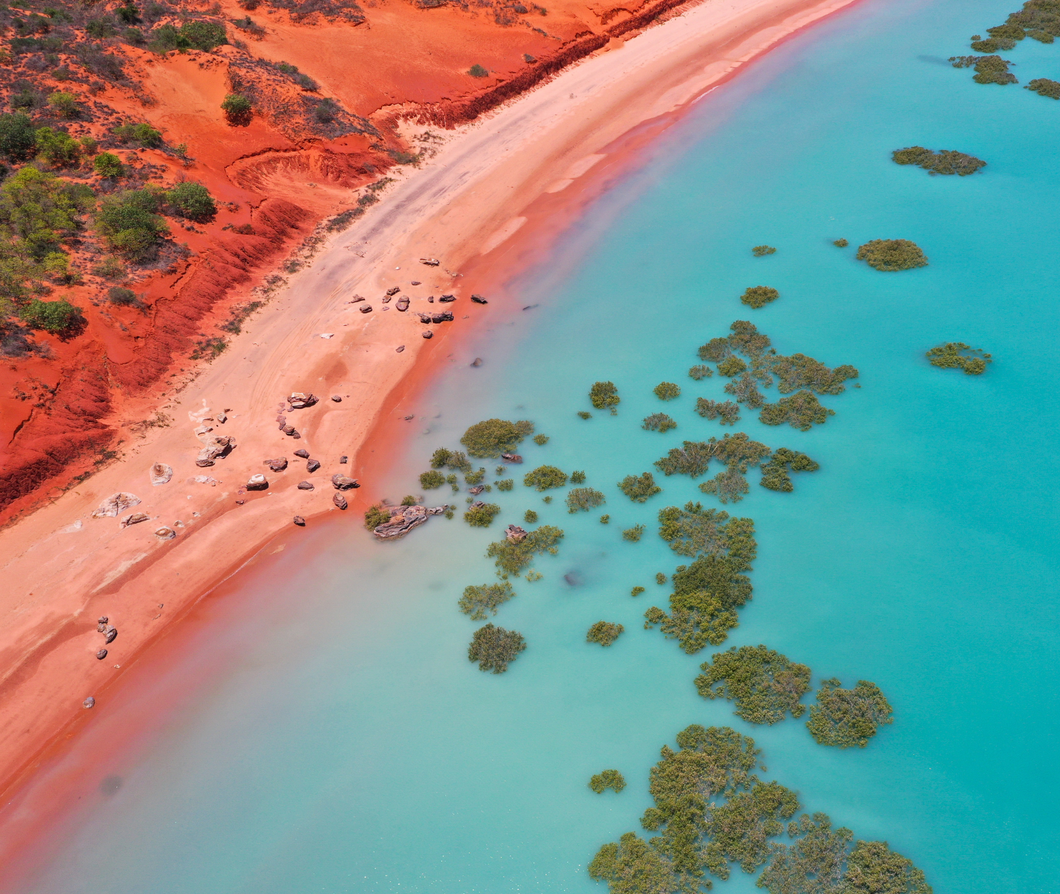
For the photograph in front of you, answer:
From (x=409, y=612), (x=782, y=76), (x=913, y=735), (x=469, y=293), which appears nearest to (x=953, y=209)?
(x=782, y=76)

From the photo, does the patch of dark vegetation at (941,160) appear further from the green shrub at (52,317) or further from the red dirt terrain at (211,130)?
the green shrub at (52,317)

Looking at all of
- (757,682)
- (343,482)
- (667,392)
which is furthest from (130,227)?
(757,682)

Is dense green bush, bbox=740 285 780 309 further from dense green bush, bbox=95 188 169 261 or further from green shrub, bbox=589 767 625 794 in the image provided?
dense green bush, bbox=95 188 169 261

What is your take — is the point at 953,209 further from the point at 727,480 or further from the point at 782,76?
the point at 727,480

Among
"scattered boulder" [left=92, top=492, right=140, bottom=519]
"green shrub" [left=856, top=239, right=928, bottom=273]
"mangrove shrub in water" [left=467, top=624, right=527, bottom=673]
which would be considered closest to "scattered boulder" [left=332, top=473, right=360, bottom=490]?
"scattered boulder" [left=92, top=492, right=140, bottom=519]

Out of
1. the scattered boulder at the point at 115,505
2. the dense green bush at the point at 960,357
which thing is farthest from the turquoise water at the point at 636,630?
the scattered boulder at the point at 115,505

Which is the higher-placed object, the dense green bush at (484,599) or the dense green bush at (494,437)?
the dense green bush at (494,437)
